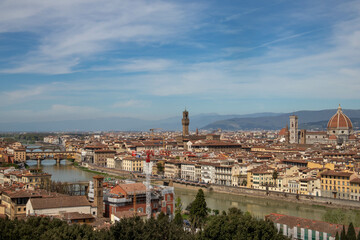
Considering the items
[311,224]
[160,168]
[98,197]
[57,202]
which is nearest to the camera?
[311,224]

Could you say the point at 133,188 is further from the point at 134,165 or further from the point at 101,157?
the point at 101,157

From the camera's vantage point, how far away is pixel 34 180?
991 inches

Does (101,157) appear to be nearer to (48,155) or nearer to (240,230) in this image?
(48,155)

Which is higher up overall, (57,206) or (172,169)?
(57,206)

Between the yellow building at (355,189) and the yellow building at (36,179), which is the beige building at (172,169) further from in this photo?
the yellow building at (355,189)

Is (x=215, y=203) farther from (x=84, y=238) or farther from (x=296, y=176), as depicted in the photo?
(x=84, y=238)

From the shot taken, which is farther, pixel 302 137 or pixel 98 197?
pixel 302 137

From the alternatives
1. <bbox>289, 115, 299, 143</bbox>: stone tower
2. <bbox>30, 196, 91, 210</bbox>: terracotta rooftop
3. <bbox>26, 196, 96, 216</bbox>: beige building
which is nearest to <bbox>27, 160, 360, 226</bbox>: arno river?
<bbox>26, 196, 96, 216</bbox>: beige building

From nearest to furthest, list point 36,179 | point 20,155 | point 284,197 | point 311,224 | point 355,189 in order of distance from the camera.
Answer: point 311,224 → point 355,189 → point 36,179 → point 284,197 → point 20,155

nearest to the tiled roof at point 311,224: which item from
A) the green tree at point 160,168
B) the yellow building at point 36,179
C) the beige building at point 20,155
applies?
the yellow building at point 36,179

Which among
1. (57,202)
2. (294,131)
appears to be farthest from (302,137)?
(57,202)

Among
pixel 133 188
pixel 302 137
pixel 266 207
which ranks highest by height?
pixel 302 137

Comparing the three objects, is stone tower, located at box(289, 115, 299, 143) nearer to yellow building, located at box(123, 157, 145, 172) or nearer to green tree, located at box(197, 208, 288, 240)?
yellow building, located at box(123, 157, 145, 172)

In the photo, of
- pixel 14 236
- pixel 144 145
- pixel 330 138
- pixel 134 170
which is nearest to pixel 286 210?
pixel 14 236
